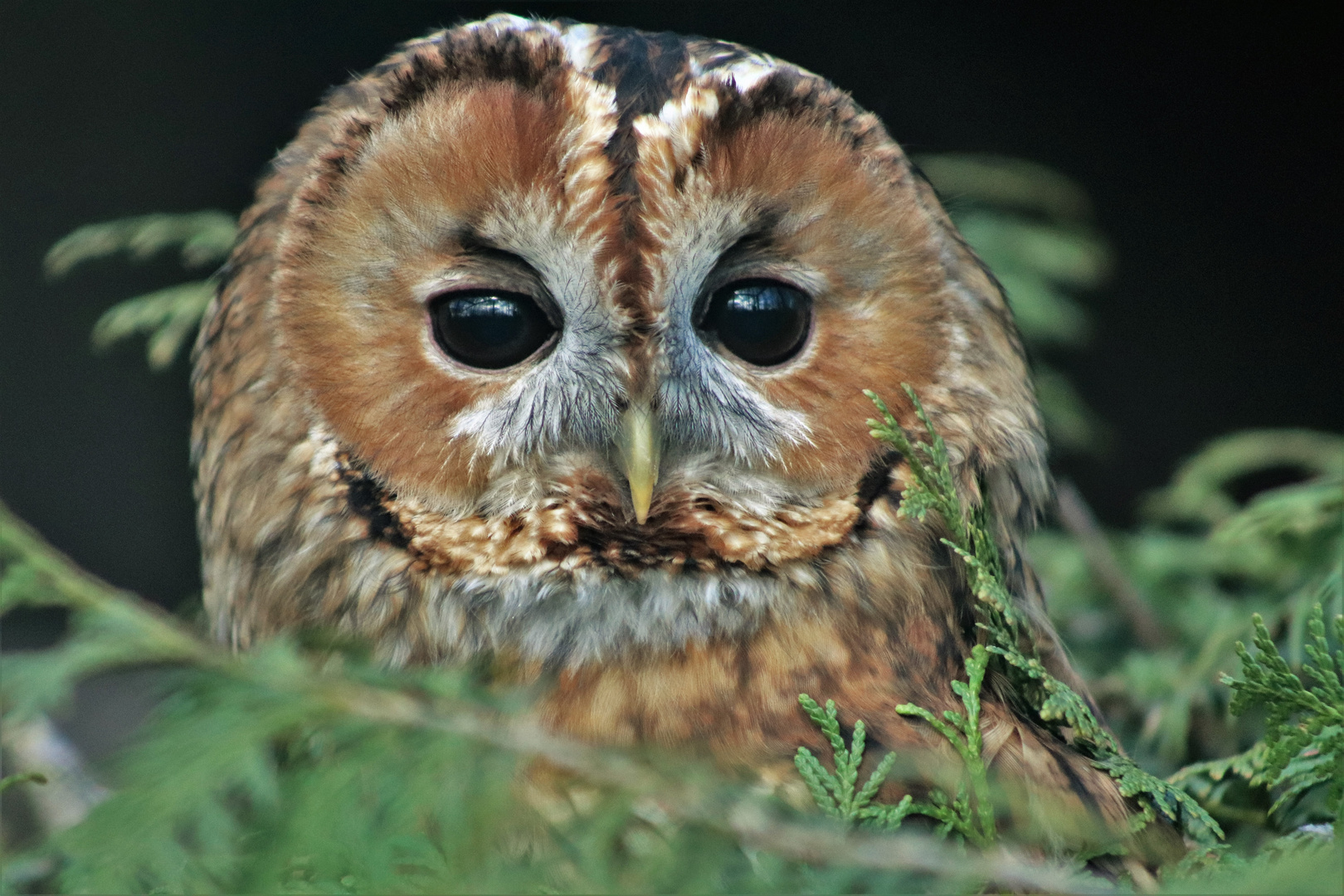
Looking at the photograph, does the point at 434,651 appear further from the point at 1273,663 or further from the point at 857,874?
the point at 1273,663

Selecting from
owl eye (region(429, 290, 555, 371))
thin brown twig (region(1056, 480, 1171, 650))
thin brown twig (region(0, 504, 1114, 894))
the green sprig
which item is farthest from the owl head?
thin brown twig (region(1056, 480, 1171, 650))

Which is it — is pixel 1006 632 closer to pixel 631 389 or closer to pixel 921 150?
Result: pixel 631 389

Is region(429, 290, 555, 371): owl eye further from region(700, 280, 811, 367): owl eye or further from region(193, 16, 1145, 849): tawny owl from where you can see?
region(700, 280, 811, 367): owl eye

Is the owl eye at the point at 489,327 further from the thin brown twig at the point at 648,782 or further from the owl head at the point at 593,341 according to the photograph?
the thin brown twig at the point at 648,782

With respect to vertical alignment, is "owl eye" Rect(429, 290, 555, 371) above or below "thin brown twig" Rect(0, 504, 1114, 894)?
above

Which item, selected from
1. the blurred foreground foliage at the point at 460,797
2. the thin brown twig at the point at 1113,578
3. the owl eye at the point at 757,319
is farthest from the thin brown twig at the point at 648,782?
the thin brown twig at the point at 1113,578

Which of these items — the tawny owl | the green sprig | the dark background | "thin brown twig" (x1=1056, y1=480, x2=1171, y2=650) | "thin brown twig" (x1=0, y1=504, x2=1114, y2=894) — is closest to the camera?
"thin brown twig" (x1=0, y1=504, x2=1114, y2=894)

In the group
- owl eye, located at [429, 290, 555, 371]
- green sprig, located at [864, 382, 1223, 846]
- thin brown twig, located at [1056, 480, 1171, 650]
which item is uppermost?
owl eye, located at [429, 290, 555, 371]

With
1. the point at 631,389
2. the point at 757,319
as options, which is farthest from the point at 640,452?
the point at 757,319
